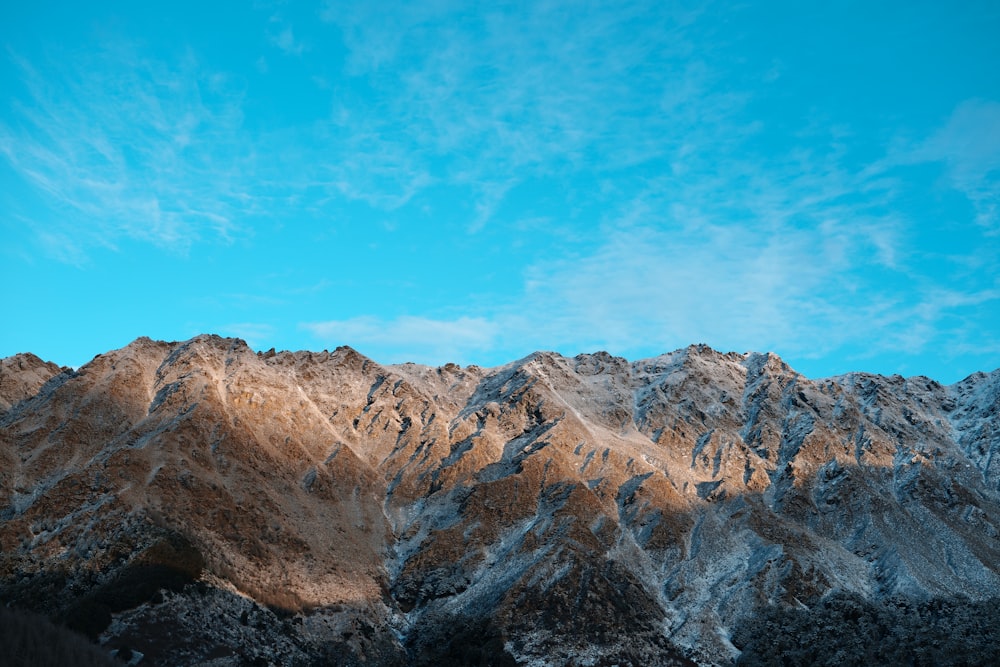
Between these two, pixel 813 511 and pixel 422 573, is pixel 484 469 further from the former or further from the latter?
pixel 813 511

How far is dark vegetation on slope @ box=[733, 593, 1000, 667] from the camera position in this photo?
5226 inches

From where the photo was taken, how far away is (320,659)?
13150 cm

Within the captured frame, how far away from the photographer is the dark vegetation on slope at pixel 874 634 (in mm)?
132750

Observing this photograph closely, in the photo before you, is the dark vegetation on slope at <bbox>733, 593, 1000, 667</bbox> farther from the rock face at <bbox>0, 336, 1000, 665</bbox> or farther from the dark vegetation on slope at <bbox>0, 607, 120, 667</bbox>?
the dark vegetation on slope at <bbox>0, 607, 120, 667</bbox>

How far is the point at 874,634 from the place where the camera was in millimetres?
142125

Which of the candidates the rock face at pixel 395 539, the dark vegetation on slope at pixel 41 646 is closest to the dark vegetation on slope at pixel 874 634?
the rock face at pixel 395 539

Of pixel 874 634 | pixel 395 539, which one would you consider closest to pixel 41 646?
pixel 395 539

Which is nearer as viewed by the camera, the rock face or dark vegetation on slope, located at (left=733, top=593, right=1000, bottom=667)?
the rock face

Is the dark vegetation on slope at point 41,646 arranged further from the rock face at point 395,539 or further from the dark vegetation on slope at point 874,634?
the dark vegetation on slope at point 874,634

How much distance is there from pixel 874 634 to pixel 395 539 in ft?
280

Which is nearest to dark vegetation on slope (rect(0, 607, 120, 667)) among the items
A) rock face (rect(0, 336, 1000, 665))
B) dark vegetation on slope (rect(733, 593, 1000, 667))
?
rock face (rect(0, 336, 1000, 665))

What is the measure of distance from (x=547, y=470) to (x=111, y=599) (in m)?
91.6

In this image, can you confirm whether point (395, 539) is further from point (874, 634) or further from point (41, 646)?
point (874, 634)

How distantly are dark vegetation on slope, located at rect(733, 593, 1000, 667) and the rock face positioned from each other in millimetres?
2252
